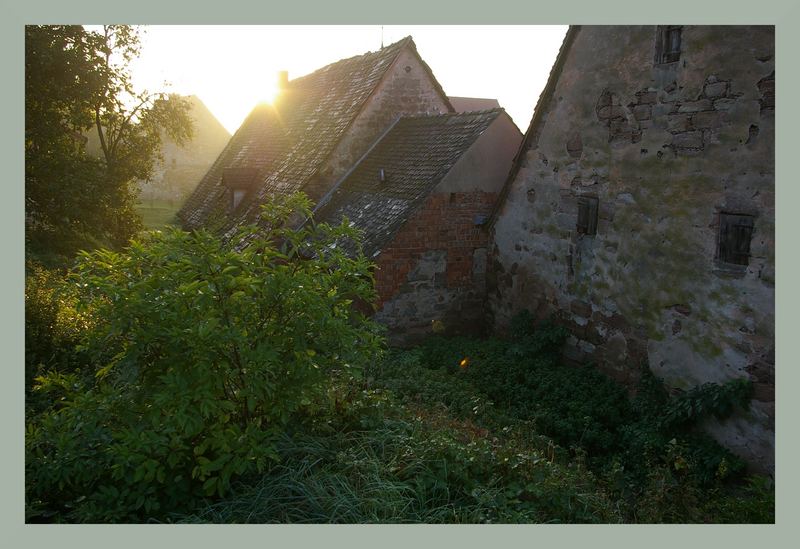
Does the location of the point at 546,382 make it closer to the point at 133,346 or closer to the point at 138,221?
the point at 133,346

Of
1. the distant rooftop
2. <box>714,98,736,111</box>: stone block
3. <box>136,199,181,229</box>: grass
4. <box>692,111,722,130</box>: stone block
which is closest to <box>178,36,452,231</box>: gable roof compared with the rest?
<box>692,111,722,130</box>: stone block

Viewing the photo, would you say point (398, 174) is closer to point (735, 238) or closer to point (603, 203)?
point (603, 203)

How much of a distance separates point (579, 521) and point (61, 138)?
654 inches

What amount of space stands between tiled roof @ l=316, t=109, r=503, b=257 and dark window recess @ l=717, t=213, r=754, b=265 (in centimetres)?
530

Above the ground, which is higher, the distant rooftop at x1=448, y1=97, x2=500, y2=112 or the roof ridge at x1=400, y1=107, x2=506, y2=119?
the distant rooftop at x1=448, y1=97, x2=500, y2=112

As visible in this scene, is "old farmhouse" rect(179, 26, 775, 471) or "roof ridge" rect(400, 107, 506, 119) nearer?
"old farmhouse" rect(179, 26, 775, 471)

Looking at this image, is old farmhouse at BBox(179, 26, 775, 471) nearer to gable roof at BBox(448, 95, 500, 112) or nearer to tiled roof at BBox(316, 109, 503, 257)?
tiled roof at BBox(316, 109, 503, 257)

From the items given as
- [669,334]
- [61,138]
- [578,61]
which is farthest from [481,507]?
[61,138]

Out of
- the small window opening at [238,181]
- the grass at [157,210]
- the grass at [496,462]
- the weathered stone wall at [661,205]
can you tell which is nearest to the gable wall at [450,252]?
the weathered stone wall at [661,205]

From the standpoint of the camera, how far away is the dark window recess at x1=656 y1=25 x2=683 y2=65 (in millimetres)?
8008

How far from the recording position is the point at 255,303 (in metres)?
5.46

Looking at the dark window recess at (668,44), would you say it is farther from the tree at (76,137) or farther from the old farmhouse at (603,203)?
the tree at (76,137)

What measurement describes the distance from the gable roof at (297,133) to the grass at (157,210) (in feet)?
41.9

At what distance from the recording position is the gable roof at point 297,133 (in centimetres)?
1553
